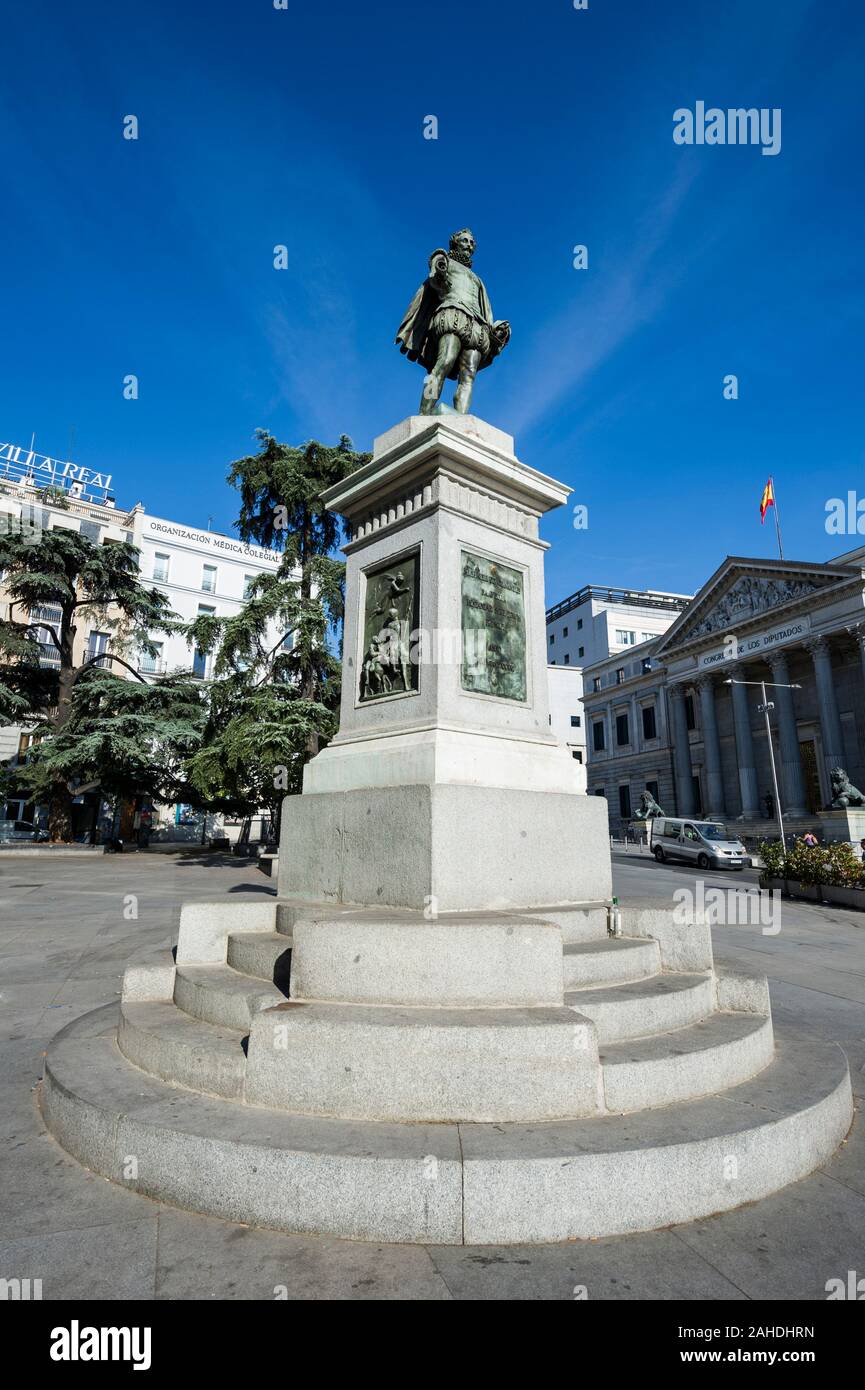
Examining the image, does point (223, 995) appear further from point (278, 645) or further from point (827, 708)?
point (827, 708)

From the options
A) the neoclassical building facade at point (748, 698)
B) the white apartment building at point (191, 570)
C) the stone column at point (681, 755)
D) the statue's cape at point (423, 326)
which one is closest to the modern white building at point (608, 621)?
the neoclassical building facade at point (748, 698)

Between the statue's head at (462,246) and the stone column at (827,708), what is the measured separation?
42617 millimetres

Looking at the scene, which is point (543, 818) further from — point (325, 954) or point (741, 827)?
point (741, 827)

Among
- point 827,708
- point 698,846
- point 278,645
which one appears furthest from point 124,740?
point 827,708

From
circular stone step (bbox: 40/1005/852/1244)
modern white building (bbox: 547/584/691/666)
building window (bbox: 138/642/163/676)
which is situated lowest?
circular stone step (bbox: 40/1005/852/1244)

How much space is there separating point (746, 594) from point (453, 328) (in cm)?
5020

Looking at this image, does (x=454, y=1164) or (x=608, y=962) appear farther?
(x=608, y=962)

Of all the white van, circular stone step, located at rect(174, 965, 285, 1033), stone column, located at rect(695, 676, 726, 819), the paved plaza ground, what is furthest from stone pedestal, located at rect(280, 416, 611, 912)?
stone column, located at rect(695, 676, 726, 819)

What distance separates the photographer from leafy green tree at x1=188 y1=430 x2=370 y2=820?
66.8 ft

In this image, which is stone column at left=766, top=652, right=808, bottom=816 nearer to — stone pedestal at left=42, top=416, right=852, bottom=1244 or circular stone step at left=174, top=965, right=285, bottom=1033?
stone pedestal at left=42, top=416, right=852, bottom=1244

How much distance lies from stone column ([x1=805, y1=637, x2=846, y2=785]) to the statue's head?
140 feet

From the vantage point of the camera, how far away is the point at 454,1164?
2697mm

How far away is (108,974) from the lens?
7492 millimetres
